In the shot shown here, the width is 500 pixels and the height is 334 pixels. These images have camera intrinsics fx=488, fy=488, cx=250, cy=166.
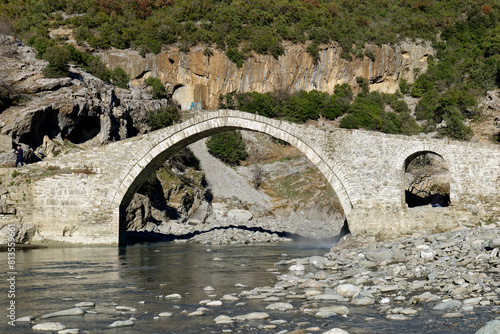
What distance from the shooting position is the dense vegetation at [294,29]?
39.9m

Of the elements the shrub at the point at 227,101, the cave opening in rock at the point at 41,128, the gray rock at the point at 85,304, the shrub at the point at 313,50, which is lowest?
the gray rock at the point at 85,304

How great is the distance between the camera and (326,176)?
14.4 metres

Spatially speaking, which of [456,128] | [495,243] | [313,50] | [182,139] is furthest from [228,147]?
[495,243]

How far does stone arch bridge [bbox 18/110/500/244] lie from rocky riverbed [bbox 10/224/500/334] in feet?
13.6

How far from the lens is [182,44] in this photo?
4228cm

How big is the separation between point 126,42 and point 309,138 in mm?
32308

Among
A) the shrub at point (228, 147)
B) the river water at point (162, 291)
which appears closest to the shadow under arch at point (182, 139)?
the river water at point (162, 291)

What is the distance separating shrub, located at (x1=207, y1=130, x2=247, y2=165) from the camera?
33.8m

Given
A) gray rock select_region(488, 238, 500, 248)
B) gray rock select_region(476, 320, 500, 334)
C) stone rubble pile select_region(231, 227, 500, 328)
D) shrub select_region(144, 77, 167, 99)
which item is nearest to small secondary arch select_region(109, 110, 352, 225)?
stone rubble pile select_region(231, 227, 500, 328)

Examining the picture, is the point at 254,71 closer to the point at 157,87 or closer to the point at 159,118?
the point at 157,87

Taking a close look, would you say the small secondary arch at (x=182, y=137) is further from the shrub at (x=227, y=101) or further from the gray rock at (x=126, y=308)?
the shrub at (x=227, y=101)

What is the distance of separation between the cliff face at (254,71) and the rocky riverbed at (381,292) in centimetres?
3408

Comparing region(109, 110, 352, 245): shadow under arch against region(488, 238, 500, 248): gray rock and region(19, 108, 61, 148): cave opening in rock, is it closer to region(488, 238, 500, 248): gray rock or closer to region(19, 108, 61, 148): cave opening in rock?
region(19, 108, 61, 148): cave opening in rock

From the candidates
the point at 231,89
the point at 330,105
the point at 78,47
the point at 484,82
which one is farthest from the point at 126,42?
the point at 484,82
